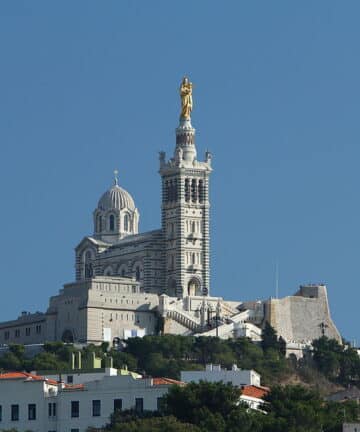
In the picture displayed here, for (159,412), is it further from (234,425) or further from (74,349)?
(74,349)

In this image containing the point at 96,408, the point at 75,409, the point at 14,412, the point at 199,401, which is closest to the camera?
the point at 199,401

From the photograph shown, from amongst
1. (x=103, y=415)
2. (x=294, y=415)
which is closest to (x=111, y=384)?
(x=103, y=415)

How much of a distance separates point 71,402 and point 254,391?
1385cm

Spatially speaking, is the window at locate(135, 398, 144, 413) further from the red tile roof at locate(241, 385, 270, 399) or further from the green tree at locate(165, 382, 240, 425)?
the red tile roof at locate(241, 385, 270, 399)

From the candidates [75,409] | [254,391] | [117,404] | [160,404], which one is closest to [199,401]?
[160,404]

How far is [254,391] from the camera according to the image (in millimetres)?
128875

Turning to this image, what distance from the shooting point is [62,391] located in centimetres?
11906

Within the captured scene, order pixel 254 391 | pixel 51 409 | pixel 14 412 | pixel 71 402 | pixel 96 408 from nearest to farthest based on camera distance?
pixel 71 402 → pixel 96 408 → pixel 51 409 → pixel 14 412 → pixel 254 391

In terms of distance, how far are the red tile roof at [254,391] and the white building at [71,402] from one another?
691 centimetres

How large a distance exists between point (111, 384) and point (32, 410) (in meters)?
3.97

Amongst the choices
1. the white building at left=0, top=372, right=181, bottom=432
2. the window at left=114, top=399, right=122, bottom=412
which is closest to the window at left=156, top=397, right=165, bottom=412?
the white building at left=0, top=372, right=181, bottom=432

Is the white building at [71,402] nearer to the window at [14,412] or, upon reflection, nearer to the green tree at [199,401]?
the window at [14,412]

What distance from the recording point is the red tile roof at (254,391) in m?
126

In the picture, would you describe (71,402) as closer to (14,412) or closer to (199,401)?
(14,412)
